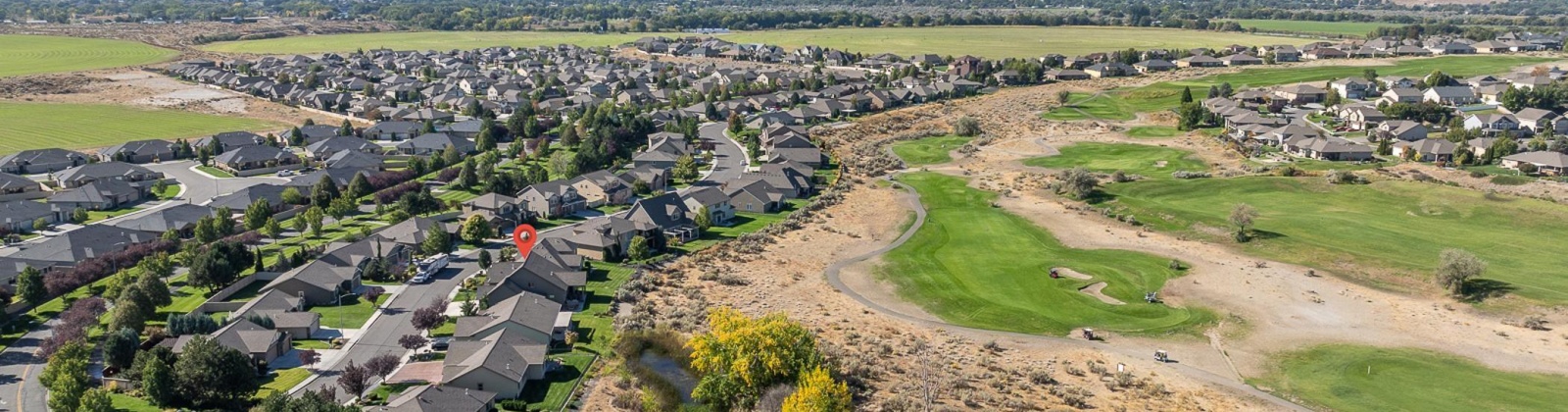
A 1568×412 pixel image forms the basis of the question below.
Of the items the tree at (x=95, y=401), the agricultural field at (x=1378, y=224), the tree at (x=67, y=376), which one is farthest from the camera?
the agricultural field at (x=1378, y=224)

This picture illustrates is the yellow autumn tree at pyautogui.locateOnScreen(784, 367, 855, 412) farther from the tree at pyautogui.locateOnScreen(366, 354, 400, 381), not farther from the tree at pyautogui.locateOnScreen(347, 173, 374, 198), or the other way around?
the tree at pyautogui.locateOnScreen(347, 173, 374, 198)

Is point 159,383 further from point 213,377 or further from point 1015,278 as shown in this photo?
point 1015,278

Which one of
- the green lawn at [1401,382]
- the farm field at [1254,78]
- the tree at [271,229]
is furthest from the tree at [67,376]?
the farm field at [1254,78]

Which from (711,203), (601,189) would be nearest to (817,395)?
(711,203)

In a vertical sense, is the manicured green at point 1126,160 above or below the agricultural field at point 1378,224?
above

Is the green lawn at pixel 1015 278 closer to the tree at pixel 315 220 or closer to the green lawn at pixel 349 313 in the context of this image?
the green lawn at pixel 349 313

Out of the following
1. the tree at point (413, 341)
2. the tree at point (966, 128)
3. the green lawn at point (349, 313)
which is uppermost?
the tree at point (966, 128)

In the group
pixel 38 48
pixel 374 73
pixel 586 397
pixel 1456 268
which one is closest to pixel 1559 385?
pixel 1456 268
